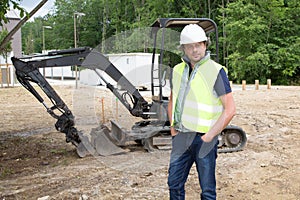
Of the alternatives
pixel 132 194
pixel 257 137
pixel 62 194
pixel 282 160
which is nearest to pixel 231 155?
pixel 282 160

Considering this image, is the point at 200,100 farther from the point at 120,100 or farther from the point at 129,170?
the point at 120,100

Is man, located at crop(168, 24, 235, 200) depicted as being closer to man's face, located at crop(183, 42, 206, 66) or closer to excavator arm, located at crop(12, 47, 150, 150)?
man's face, located at crop(183, 42, 206, 66)

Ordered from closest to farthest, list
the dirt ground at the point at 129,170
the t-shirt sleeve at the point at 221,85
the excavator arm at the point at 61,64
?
the t-shirt sleeve at the point at 221,85 < the dirt ground at the point at 129,170 < the excavator arm at the point at 61,64

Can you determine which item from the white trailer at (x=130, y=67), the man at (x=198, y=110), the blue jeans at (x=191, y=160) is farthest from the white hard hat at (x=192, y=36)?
the white trailer at (x=130, y=67)

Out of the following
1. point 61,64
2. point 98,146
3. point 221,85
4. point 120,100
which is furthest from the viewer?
point 120,100

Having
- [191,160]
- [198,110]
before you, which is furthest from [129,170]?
[198,110]

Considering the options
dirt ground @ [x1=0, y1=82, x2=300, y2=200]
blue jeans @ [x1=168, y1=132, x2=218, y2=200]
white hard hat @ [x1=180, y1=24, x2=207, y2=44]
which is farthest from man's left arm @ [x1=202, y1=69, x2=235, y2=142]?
dirt ground @ [x1=0, y1=82, x2=300, y2=200]

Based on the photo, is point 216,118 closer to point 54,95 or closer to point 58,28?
point 54,95

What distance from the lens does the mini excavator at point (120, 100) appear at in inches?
247

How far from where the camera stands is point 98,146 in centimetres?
656

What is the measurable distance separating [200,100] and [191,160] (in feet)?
1.81

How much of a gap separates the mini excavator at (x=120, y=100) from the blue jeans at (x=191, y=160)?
323 centimetres

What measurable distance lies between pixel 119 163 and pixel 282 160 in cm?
262

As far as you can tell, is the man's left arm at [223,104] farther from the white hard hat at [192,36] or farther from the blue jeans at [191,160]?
the white hard hat at [192,36]
